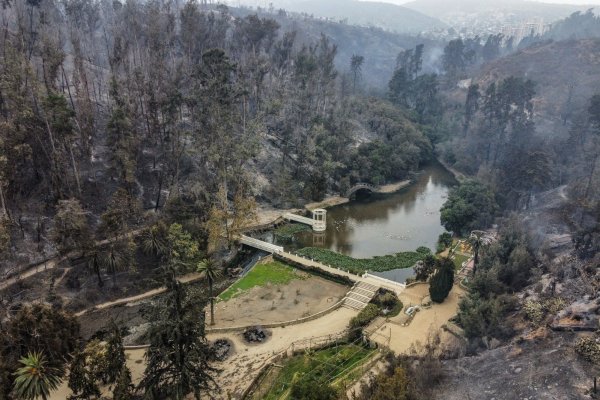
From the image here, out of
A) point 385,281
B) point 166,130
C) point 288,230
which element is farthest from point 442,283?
point 166,130

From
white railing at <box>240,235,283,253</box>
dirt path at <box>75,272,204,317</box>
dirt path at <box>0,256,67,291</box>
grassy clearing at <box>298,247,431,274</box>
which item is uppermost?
dirt path at <box>0,256,67,291</box>

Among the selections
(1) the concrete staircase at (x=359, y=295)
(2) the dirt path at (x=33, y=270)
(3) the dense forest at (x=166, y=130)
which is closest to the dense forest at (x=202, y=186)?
(2) the dirt path at (x=33, y=270)

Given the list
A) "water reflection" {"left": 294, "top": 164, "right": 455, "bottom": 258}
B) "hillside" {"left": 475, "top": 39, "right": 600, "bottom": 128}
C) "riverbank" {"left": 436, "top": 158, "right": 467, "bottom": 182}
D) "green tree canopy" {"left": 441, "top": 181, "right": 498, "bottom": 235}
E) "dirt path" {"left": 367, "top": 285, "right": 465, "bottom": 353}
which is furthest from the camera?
"hillside" {"left": 475, "top": 39, "right": 600, "bottom": 128}

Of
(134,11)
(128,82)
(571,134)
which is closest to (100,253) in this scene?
(128,82)

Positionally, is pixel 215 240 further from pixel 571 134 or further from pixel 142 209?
pixel 571 134

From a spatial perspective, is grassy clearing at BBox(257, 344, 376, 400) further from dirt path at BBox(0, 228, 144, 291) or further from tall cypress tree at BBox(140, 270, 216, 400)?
dirt path at BBox(0, 228, 144, 291)

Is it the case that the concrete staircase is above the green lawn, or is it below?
below

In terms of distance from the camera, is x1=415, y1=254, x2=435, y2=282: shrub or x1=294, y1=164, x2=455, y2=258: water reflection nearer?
x1=415, y1=254, x2=435, y2=282: shrub

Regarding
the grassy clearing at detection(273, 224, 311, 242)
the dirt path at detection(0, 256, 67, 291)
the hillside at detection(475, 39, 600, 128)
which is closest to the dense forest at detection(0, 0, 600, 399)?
the dirt path at detection(0, 256, 67, 291)
